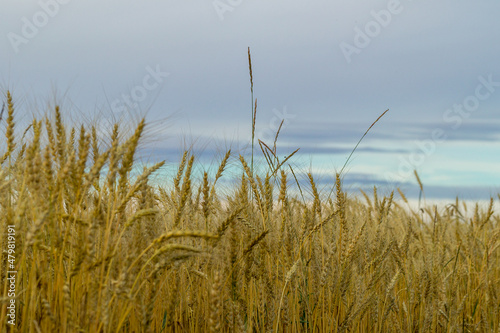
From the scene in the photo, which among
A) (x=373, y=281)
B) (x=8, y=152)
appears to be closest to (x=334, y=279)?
(x=373, y=281)

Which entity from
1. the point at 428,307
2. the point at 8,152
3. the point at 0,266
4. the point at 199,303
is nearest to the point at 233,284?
the point at 199,303

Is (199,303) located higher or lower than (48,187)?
lower

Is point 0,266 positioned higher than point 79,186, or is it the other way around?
point 79,186

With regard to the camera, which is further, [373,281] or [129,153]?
[373,281]

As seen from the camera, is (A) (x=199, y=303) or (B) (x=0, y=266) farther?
(A) (x=199, y=303)

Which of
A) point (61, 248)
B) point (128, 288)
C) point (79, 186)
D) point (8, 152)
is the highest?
point (8, 152)

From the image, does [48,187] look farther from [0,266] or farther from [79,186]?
[0,266]

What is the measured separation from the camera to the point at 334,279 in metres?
2.29

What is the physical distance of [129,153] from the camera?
5.00ft

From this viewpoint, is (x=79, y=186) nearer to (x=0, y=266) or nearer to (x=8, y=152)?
(x=0, y=266)

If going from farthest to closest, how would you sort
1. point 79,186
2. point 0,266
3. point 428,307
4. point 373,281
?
point 428,307 → point 373,281 → point 0,266 → point 79,186

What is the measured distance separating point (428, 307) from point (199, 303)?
44.3 inches

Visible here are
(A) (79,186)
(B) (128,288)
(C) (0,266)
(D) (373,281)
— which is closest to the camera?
(B) (128,288)

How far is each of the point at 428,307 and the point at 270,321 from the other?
0.85 m
